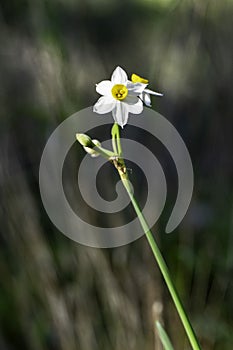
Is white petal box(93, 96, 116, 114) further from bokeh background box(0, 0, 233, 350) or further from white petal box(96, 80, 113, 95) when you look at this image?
bokeh background box(0, 0, 233, 350)

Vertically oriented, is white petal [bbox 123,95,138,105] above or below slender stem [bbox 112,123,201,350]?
above

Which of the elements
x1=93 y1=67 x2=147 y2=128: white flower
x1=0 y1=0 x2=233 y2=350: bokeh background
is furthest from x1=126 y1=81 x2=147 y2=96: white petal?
x1=0 y1=0 x2=233 y2=350: bokeh background

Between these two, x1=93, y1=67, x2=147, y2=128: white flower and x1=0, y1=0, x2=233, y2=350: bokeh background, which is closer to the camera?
x1=93, y1=67, x2=147, y2=128: white flower

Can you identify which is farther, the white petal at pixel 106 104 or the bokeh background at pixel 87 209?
the bokeh background at pixel 87 209

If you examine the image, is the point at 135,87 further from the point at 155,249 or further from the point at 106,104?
the point at 155,249

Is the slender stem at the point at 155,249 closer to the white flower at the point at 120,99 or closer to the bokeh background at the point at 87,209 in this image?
the white flower at the point at 120,99

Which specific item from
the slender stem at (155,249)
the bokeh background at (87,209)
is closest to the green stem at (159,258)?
the slender stem at (155,249)

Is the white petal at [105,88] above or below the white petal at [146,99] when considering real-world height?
above

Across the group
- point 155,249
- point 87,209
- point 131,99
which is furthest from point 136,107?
point 87,209
